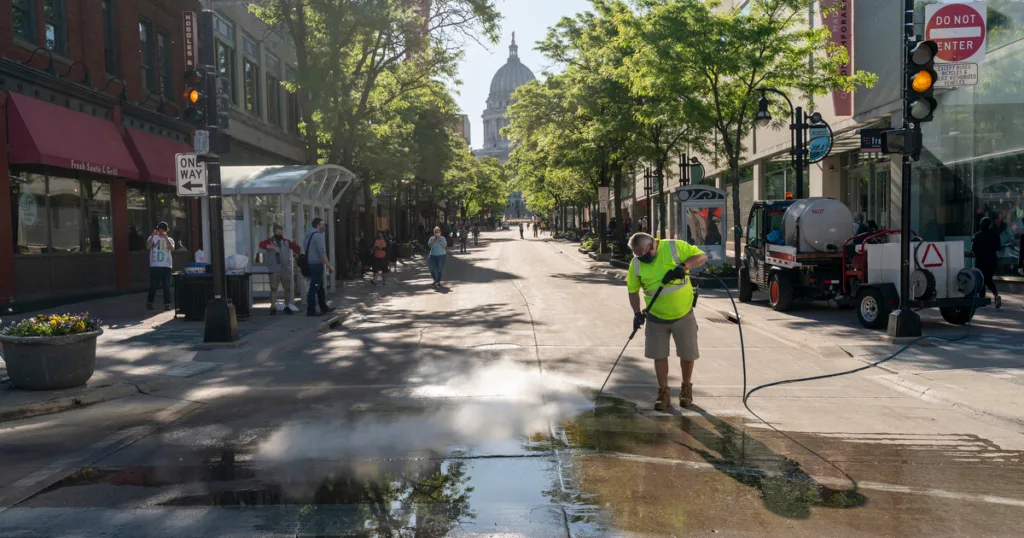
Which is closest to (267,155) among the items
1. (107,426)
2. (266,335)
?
(266,335)

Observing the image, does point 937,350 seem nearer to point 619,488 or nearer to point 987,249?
point 987,249

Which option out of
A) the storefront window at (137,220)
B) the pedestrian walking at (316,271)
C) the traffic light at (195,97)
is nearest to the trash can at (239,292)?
the pedestrian walking at (316,271)

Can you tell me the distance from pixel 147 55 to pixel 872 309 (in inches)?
840

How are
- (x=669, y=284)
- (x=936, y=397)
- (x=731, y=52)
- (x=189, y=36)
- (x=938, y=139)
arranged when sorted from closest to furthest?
1. (x=669, y=284)
2. (x=936, y=397)
3. (x=731, y=52)
4. (x=938, y=139)
5. (x=189, y=36)

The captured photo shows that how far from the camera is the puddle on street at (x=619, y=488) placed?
16.6 ft

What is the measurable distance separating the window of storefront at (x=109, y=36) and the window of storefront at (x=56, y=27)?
2538mm

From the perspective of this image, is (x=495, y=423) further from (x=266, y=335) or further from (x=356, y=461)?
(x=266, y=335)

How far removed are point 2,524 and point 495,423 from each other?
399cm

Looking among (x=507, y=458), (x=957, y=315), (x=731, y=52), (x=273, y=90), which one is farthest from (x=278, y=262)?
(x=273, y=90)

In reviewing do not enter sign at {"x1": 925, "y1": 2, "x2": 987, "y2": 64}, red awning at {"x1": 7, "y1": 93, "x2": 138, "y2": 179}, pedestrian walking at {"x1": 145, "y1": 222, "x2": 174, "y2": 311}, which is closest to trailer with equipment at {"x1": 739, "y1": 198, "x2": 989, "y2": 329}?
do not enter sign at {"x1": 925, "y1": 2, "x2": 987, "y2": 64}

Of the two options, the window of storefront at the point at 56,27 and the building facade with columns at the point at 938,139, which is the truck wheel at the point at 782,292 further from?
the window of storefront at the point at 56,27

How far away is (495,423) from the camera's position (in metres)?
7.77

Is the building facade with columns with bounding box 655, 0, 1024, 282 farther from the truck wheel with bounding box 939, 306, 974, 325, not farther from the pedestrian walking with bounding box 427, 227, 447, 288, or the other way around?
the pedestrian walking with bounding box 427, 227, 447, 288

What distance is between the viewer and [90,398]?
909cm
